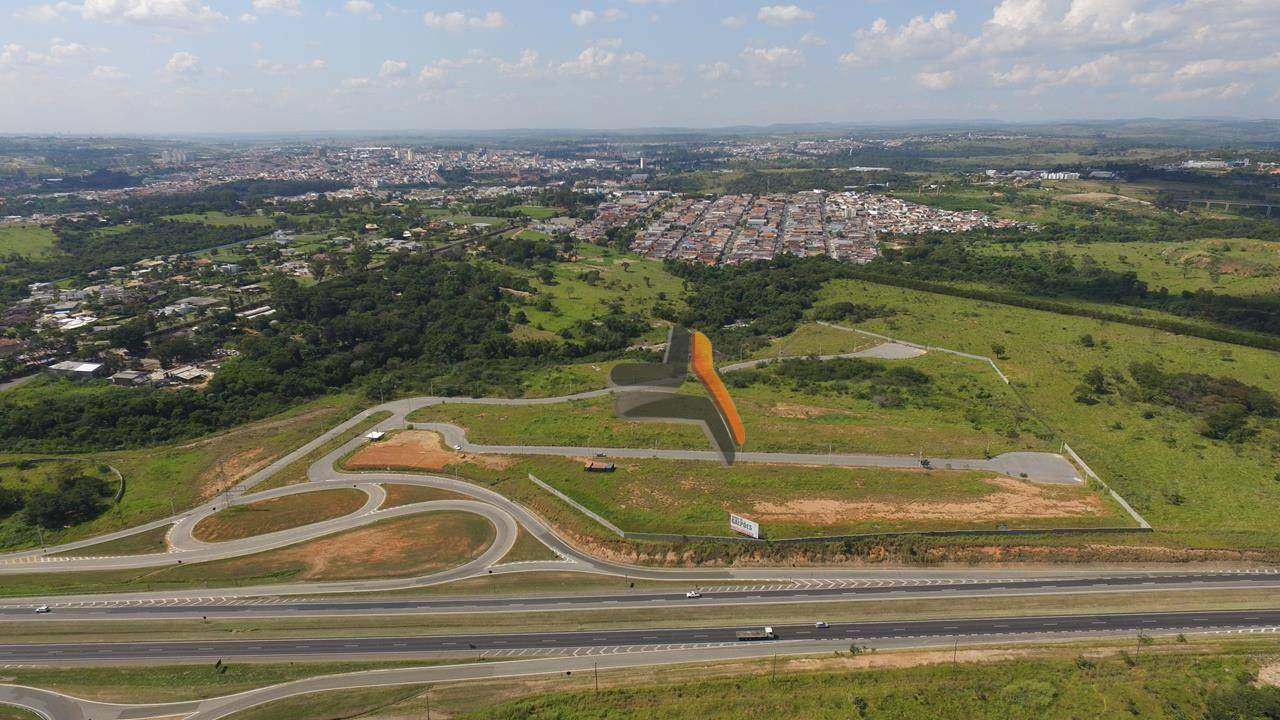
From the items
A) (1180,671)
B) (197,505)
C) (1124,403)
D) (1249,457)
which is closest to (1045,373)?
(1124,403)

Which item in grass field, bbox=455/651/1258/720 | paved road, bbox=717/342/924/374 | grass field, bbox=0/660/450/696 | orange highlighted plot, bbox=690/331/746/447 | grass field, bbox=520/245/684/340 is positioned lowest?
grass field, bbox=0/660/450/696

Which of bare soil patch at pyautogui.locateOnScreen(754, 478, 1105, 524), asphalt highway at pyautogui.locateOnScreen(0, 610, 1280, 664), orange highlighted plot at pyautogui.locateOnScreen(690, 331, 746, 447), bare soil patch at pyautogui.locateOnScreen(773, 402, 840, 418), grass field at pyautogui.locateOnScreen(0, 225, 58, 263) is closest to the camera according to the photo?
orange highlighted plot at pyautogui.locateOnScreen(690, 331, 746, 447)

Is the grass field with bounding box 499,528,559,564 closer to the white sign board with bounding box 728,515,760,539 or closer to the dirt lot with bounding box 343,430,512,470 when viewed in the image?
the dirt lot with bounding box 343,430,512,470

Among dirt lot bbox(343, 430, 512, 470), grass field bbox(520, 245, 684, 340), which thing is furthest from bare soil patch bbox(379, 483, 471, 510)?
grass field bbox(520, 245, 684, 340)

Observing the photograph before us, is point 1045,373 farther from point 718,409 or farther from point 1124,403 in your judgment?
point 718,409

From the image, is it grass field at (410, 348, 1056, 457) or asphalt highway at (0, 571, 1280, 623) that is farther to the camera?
grass field at (410, 348, 1056, 457)

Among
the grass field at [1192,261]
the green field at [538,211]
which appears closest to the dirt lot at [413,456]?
the grass field at [1192,261]

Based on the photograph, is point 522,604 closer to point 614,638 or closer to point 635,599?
point 614,638
